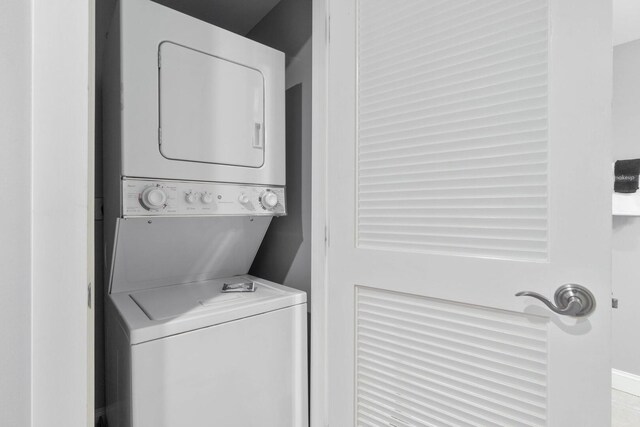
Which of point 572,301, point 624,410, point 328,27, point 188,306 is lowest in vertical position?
point 624,410

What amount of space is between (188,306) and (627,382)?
12.4ft

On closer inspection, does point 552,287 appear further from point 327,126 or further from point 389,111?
point 327,126

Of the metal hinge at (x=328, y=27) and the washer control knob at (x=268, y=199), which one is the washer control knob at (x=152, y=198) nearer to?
the washer control knob at (x=268, y=199)

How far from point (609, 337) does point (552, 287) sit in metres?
0.18

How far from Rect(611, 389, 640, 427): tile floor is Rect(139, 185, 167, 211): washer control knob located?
343 centimetres

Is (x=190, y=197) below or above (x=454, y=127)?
below

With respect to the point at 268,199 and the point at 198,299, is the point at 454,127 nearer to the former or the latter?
the point at 268,199

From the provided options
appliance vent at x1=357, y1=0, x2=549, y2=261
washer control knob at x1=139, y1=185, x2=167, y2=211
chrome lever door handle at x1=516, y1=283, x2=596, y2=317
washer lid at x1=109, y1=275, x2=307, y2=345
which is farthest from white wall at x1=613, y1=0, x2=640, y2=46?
washer control knob at x1=139, y1=185, x2=167, y2=211

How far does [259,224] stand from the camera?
1894mm

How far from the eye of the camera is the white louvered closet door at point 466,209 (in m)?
0.95

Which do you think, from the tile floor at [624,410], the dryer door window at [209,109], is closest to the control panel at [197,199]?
the dryer door window at [209,109]

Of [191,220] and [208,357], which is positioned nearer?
[208,357]

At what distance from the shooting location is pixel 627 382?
2.76 meters

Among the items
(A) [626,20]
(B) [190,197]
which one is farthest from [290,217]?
(A) [626,20]
